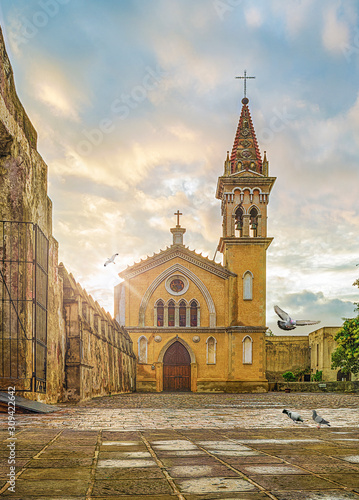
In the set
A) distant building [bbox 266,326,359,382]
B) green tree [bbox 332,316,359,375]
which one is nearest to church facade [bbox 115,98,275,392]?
green tree [bbox 332,316,359,375]

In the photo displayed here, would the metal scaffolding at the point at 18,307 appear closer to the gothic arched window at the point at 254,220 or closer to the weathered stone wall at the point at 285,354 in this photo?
the gothic arched window at the point at 254,220

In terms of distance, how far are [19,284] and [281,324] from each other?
13.8 meters

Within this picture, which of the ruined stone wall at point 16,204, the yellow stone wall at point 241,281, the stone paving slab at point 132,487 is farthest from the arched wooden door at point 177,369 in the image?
the stone paving slab at point 132,487

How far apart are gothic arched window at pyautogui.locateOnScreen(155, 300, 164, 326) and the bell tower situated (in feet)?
13.3

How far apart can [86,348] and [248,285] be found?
66.1 ft

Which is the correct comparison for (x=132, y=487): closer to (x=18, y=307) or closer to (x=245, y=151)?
(x=18, y=307)

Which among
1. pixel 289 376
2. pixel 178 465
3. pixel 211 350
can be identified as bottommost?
pixel 289 376

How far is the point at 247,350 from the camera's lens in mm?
31547

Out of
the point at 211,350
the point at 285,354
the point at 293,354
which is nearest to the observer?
the point at 211,350

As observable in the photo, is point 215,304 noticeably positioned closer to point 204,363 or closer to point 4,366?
point 204,363

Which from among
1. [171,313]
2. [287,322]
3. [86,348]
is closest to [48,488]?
[86,348]

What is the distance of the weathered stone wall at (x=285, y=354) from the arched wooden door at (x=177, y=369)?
1866 centimetres

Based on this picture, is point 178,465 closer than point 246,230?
Yes

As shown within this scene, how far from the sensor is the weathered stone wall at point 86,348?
11.7m
